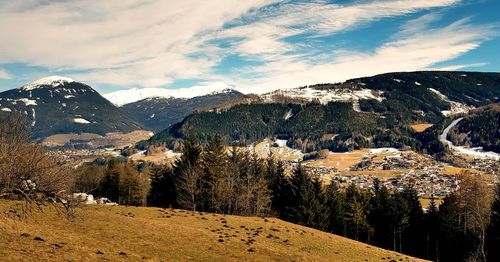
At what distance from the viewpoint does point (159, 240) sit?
4497 cm

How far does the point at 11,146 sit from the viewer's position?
33.7m

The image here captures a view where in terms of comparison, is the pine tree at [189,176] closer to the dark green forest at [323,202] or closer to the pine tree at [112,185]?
the dark green forest at [323,202]

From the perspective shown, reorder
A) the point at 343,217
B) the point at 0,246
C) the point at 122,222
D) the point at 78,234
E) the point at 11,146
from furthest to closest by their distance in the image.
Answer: the point at 343,217
the point at 122,222
the point at 78,234
the point at 11,146
the point at 0,246

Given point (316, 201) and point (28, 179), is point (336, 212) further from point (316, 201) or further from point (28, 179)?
point (28, 179)

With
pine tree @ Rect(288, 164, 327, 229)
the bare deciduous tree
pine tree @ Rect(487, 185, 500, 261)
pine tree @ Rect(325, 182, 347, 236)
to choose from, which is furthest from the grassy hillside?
pine tree @ Rect(325, 182, 347, 236)

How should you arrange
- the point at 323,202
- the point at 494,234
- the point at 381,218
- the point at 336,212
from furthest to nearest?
the point at 336,212 → the point at 381,218 → the point at 323,202 → the point at 494,234

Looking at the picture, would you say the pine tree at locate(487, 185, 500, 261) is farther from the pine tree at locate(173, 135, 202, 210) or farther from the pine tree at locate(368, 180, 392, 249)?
the pine tree at locate(173, 135, 202, 210)

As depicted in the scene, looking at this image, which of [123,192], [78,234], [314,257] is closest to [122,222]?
[78,234]

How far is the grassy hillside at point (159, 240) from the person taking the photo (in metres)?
34.5

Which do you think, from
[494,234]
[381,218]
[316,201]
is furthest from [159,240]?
[381,218]

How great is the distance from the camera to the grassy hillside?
1357 inches

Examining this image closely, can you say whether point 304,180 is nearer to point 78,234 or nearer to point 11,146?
point 78,234

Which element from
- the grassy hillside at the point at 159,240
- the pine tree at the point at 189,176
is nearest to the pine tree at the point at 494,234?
the grassy hillside at the point at 159,240

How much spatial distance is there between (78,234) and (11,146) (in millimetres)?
13224
